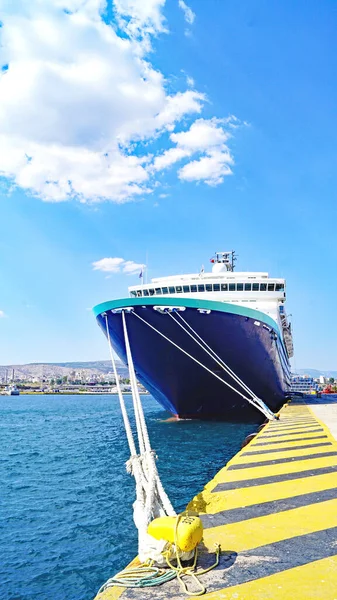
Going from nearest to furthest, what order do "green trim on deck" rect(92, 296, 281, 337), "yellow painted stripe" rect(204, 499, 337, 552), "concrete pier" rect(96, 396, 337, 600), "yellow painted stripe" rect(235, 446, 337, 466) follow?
"concrete pier" rect(96, 396, 337, 600), "yellow painted stripe" rect(204, 499, 337, 552), "yellow painted stripe" rect(235, 446, 337, 466), "green trim on deck" rect(92, 296, 281, 337)

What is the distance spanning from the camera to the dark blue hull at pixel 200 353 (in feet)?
60.4

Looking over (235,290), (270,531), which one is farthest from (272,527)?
(235,290)

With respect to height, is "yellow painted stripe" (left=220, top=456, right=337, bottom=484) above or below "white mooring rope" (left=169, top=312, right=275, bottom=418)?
below

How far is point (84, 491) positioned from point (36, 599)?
18.2 ft

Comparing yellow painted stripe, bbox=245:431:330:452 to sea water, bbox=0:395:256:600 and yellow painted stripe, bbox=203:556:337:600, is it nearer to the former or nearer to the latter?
sea water, bbox=0:395:256:600

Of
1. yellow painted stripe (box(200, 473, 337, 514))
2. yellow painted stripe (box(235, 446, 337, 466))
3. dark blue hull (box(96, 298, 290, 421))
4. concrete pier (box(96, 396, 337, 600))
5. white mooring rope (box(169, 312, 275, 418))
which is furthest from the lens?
dark blue hull (box(96, 298, 290, 421))

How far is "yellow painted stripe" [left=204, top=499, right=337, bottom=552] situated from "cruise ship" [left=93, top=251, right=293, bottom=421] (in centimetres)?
1287

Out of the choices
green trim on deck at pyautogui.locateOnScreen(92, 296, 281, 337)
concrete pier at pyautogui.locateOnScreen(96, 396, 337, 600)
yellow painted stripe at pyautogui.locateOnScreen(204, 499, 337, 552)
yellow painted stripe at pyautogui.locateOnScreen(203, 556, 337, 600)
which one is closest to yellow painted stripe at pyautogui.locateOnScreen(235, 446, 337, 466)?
concrete pier at pyautogui.locateOnScreen(96, 396, 337, 600)

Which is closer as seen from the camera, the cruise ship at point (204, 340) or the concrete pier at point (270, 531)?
the concrete pier at point (270, 531)

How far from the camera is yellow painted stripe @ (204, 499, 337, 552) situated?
438 centimetres

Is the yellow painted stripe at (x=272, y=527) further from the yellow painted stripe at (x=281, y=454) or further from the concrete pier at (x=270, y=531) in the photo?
the yellow painted stripe at (x=281, y=454)

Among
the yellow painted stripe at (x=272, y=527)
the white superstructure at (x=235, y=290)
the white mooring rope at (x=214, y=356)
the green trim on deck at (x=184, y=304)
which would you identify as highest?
the white superstructure at (x=235, y=290)

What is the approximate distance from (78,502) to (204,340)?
9.84 metres

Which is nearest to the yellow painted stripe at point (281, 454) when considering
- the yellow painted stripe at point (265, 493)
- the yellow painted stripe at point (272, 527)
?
the yellow painted stripe at point (265, 493)
